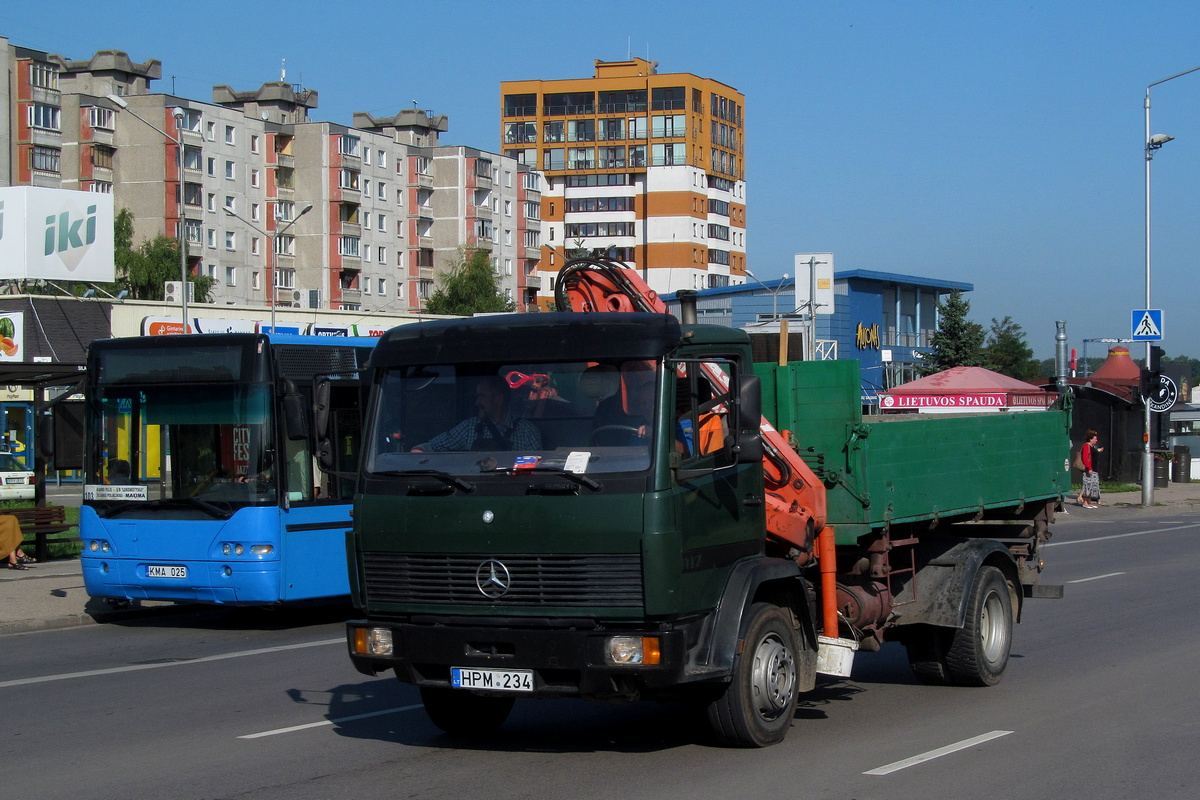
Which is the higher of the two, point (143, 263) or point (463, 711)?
point (143, 263)

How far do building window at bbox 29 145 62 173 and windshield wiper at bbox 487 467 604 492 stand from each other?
77.5 m

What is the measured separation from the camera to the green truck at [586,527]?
6.49m

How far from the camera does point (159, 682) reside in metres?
10.3

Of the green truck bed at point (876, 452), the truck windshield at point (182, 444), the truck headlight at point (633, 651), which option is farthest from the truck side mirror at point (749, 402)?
the truck windshield at point (182, 444)

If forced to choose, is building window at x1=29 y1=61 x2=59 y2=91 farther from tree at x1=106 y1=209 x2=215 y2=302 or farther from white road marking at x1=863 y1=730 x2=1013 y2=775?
white road marking at x1=863 y1=730 x2=1013 y2=775

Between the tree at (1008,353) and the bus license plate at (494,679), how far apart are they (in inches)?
1614

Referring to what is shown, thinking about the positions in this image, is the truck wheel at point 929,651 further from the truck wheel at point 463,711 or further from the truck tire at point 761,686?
the truck wheel at point 463,711

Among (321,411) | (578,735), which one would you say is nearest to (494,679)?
(578,735)

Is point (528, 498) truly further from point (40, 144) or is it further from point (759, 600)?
point (40, 144)

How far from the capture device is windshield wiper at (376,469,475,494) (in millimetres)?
6703

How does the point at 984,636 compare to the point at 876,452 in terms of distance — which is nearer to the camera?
the point at 876,452

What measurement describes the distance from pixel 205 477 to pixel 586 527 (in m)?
7.62

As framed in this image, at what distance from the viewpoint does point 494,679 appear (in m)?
6.67

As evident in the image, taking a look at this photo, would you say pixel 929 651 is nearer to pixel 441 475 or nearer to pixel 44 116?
pixel 441 475
